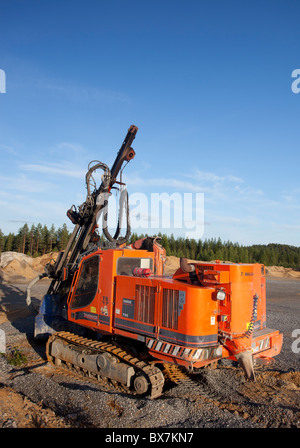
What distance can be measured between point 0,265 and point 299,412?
113 feet

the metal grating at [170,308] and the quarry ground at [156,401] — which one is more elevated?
the metal grating at [170,308]

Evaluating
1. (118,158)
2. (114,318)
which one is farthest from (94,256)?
(118,158)

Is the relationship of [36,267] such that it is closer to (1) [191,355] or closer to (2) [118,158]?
(2) [118,158]

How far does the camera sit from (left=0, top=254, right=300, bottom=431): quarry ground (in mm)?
5020

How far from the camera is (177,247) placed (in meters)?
64.3

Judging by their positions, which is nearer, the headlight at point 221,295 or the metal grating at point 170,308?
the headlight at point 221,295

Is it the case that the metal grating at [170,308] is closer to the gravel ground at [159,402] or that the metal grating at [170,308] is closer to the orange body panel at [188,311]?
the orange body panel at [188,311]

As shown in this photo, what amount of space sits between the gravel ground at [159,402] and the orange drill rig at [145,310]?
1.90 feet

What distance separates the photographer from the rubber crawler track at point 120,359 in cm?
606

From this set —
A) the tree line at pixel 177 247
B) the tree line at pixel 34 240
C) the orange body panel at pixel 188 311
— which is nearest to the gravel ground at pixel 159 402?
the orange body panel at pixel 188 311

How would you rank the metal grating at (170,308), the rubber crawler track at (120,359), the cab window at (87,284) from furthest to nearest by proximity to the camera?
1. the cab window at (87,284)
2. the rubber crawler track at (120,359)
3. the metal grating at (170,308)

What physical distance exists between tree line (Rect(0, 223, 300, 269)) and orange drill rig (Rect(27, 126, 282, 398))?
126 feet

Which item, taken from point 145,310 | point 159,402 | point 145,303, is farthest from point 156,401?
point 145,303

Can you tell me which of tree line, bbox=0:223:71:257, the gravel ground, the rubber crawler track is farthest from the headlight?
tree line, bbox=0:223:71:257
